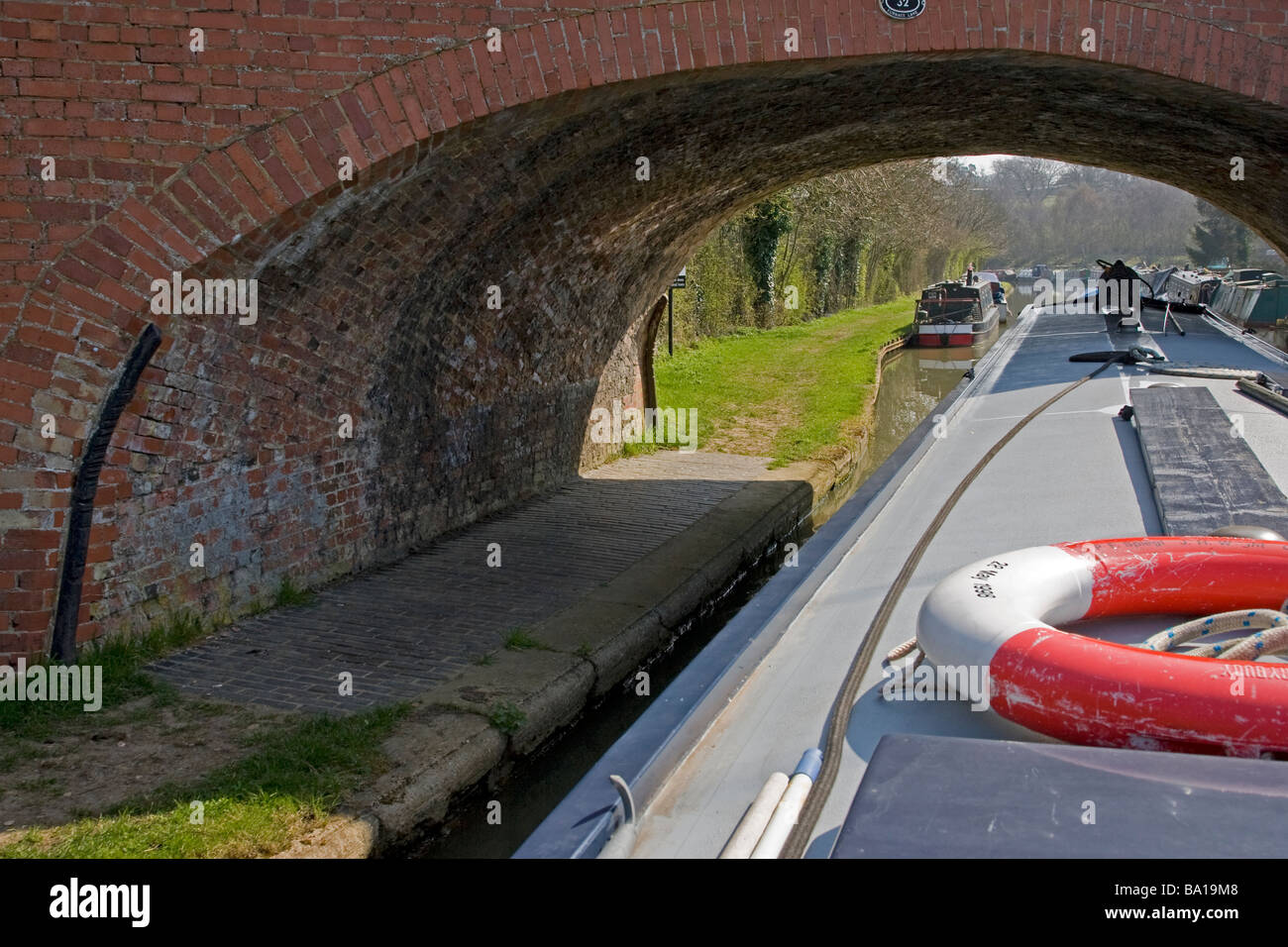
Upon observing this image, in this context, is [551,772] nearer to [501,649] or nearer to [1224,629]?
[501,649]

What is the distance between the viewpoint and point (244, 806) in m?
3.83

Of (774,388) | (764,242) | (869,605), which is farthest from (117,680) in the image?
(764,242)

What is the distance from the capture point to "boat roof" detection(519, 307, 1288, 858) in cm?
279

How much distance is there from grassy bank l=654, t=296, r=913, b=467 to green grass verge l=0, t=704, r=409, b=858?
7639 mm

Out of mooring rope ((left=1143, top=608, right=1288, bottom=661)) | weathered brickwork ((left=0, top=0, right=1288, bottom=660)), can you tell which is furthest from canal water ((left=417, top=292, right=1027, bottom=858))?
mooring rope ((left=1143, top=608, right=1288, bottom=661))

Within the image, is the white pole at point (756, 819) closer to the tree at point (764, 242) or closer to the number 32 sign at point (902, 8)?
the number 32 sign at point (902, 8)

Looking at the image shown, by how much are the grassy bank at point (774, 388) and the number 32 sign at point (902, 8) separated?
6.90 metres

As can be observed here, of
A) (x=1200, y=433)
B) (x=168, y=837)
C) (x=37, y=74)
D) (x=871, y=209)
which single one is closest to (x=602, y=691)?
(x=168, y=837)

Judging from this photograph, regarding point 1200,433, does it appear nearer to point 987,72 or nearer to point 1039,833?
point 987,72

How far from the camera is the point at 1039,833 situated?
6.84 ft

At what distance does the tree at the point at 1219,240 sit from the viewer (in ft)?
152

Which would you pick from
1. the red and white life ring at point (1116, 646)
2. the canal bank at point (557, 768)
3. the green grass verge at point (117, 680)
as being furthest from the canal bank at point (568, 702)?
the red and white life ring at point (1116, 646)

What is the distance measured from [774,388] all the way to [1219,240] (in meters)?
40.3
